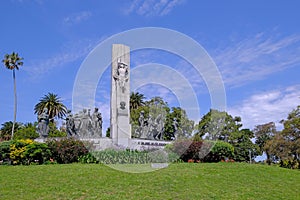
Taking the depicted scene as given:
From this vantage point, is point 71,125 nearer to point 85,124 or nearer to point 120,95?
point 85,124

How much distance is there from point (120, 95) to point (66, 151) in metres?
10.8

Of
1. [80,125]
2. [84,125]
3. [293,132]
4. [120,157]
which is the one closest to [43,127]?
[80,125]

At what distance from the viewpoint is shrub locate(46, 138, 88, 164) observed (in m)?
16.9

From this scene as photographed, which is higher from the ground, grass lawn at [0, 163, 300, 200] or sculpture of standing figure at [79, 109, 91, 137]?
sculpture of standing figure at [79, 109, 91, 137]

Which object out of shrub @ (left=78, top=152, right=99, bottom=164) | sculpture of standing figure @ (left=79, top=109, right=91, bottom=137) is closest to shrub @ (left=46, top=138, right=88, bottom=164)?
shrub @ (left=78, top=152, right=99, bottom=164)

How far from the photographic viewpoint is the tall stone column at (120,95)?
26000 mm

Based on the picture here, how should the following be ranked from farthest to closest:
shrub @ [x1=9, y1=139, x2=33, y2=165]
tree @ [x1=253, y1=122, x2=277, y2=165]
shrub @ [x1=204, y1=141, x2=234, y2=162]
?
1. tree @ [x1=253, y1=122, x2=277, y2=165]
2. shrub @ [x1=204, y1=141, x2=234, y2=162]
3. shrub @ [x1=9, y1=139, x2=33, y2=165]

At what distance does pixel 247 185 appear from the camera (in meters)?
11.7

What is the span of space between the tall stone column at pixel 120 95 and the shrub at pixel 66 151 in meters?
8.26

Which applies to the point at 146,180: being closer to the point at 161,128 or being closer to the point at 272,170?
the point at 272,170

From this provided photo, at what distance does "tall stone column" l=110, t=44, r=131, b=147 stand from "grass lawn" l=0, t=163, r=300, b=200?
41.8 feet

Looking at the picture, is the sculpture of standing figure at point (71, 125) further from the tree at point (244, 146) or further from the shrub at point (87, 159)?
the tree at point (244, 146)

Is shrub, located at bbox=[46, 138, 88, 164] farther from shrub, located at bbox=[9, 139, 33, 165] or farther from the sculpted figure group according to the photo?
the sculpted figure group

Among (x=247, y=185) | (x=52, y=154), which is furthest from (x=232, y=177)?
(x=52, y=154)
